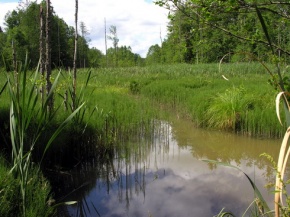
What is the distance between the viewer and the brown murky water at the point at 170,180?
3858mm

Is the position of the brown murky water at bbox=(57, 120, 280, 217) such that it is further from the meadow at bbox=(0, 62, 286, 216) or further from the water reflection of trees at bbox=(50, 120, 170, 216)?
the meadow at bbox=(0, 62, 286, 216)

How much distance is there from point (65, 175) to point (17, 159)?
7.36 ft

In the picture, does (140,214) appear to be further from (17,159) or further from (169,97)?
(169,97)

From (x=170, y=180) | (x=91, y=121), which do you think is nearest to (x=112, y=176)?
(x=170, y=180)

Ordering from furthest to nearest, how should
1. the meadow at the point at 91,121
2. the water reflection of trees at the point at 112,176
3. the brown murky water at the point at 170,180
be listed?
1. the water reflection of trees at the point at 112,176
2. the brown murky water at the point at 170,180
3. the meadow at the point at 91,121

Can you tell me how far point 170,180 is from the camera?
15.5ft

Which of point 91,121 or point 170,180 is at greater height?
point 91,121

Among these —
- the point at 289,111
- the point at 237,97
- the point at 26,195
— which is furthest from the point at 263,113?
the point at 289,111

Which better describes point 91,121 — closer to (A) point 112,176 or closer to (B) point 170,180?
(A) point 112,176

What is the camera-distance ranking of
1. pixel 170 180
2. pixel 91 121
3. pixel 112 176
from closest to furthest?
pixel 170 180 → pixel 112 176 → pixel 91 121

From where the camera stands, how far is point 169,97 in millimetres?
11352

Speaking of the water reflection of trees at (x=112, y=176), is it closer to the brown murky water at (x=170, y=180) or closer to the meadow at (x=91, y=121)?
the brown murky water at (x=170, y=180)

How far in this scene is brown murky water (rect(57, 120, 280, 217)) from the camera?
386 cm

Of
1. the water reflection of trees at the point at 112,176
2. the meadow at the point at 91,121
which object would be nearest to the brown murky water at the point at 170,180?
the water reflection of trees at the point at 112,176
